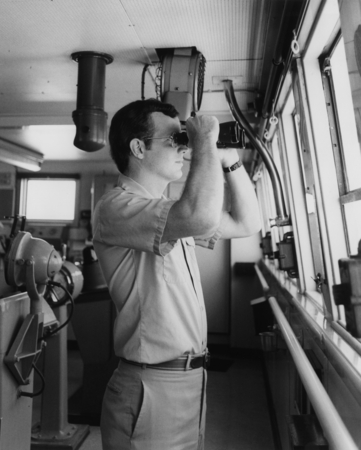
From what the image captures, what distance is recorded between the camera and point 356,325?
3.24ft

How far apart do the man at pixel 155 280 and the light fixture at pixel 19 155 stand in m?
4.19

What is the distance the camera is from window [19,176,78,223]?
692 cm

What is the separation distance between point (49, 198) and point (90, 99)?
172 inches

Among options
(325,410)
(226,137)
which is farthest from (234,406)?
(325,410)

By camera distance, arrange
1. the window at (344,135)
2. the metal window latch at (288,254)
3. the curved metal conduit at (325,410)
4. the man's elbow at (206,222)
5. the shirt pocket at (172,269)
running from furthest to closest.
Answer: the metal window latch at (288,254) < the window at (344,135) < the shirt pocket at (172,269) < the man's elbow at (206,222) < the curved metal conduit at (325,410)

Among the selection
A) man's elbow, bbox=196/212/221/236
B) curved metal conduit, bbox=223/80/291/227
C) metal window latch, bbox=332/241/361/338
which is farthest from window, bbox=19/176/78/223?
metal window latch, bbox=332/241/361/338

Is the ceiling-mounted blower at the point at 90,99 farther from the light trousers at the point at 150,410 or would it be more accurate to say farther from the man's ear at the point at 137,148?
the light trousers at the point at 150,410

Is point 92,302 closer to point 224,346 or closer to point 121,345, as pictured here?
point 121,345

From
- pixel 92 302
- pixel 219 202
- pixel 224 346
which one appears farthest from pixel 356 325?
pixel 224 346

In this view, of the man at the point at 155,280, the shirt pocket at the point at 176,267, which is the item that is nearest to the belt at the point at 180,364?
the man at the point at 155,280

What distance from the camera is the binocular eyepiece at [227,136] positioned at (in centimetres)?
161

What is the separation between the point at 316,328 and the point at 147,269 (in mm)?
736

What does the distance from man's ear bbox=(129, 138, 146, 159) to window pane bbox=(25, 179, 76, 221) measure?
546 centimetres

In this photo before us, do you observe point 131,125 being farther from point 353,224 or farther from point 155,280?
point 353,224
